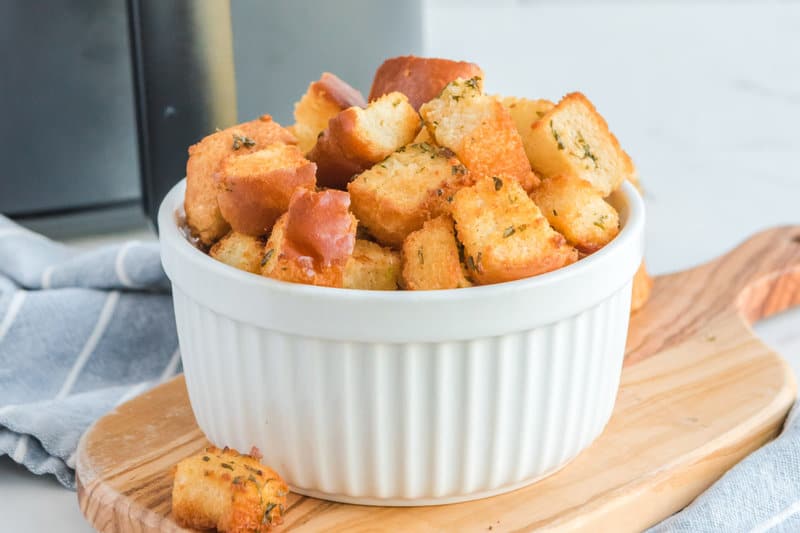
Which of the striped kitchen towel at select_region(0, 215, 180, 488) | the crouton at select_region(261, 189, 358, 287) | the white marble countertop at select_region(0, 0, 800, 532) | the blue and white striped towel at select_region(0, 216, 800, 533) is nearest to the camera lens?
the crouton at select_region(261, 189, 358, 287)

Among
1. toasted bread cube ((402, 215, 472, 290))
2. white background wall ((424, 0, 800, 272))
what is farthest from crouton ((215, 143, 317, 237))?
white background wall ((424, 0, 800, 272))

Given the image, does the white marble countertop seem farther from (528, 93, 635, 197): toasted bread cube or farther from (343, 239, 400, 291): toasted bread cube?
(528, 93, 635, 197): toasted bread cube

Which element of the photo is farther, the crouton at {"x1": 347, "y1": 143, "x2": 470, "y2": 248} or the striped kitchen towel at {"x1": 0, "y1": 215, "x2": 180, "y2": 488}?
the striped kitchen towel at {"x1": 0, "y1": 215, "x2": 180, "y2": 488}

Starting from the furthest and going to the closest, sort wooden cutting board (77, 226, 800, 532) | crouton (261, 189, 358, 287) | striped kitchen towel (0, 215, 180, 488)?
1. striped kitchen towel (0, 215, 180, 488)
2. wooden cutting board (77, 226, 800, 532)
3. crouton (261, 189, 358, 287)

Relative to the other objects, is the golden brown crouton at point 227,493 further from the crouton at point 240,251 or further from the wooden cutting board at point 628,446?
the crouton at point 240,251

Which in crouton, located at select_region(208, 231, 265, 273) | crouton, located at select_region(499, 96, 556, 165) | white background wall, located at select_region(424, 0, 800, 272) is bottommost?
white background wall, located at select_region(424, 0, 800, 272)

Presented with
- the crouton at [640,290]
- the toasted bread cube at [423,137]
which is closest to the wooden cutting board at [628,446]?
the crouton at [640,290]

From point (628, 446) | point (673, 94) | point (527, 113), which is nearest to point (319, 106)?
point (527, 113)

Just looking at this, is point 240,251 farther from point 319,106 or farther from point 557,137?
point 557,137
